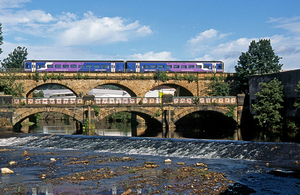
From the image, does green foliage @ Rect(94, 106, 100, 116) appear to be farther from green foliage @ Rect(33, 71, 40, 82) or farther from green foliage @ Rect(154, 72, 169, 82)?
green foliage @ Rect(154, 72, 169, 82)

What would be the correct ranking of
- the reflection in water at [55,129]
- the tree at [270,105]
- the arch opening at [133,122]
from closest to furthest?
the tree at [270,105], the reflection in water at [55,129], the arch opening at [133,122]

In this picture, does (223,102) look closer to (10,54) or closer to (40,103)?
(40,103)

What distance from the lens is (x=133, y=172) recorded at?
1509cm

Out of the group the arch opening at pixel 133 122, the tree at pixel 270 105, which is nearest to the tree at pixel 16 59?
the arch opening at pixel 133 122

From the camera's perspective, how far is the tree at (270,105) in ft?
112

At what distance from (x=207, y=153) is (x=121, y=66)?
99.1 feet

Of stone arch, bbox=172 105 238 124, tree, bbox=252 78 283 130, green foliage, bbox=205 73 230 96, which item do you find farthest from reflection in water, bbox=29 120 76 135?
tree, bbox=252 78 283 130

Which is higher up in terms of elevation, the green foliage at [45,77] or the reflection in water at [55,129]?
the green foliage at [45,77]

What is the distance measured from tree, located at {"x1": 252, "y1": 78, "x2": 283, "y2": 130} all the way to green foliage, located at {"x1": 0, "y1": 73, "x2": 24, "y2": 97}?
32135 mm

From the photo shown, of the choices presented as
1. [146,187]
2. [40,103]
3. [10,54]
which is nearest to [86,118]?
[40,103]

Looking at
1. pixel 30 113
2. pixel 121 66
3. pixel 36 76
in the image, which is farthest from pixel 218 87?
pixel 36 76

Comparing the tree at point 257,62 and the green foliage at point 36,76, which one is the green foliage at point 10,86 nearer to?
the green foliage at point 36,76

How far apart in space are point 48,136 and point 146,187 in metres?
17.7

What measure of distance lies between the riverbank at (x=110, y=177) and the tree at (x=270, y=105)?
66.2 feet
